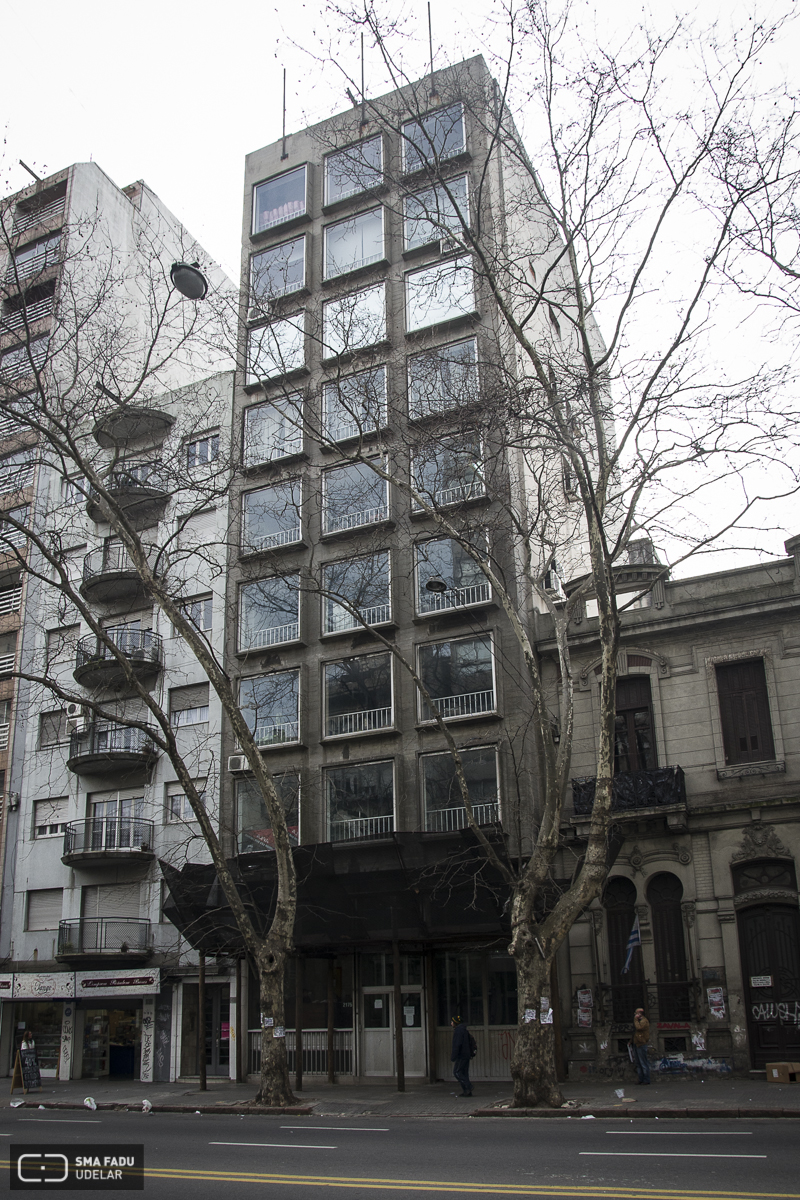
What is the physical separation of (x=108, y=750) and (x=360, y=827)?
352 inches

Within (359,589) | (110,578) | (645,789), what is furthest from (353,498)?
(645,789)

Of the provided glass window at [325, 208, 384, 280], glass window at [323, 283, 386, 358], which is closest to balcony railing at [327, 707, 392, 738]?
glass window at [323, 283, 386, 358]

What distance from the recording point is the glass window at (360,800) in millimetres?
25594

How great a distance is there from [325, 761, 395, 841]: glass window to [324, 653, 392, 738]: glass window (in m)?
1.06

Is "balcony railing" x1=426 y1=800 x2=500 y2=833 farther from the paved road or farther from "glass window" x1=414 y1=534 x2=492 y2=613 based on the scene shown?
the paved road

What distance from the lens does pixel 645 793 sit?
866 inches

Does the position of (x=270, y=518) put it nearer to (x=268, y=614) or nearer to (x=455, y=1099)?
(x=268, y=614)

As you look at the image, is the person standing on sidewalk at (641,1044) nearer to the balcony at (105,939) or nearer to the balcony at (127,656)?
the balcony at (105,939)

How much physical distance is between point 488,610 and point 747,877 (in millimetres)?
8921

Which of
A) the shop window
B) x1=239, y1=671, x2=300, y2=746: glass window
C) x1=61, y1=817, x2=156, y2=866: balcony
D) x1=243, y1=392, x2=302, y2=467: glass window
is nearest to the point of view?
the shop window

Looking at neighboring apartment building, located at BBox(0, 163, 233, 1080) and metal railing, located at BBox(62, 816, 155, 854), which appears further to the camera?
Result: metal railing, located at BBox(62, 816, 155, 854)

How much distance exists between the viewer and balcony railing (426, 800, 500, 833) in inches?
943

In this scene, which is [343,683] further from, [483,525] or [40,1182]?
[40,1182]

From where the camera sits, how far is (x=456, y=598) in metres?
26.1
